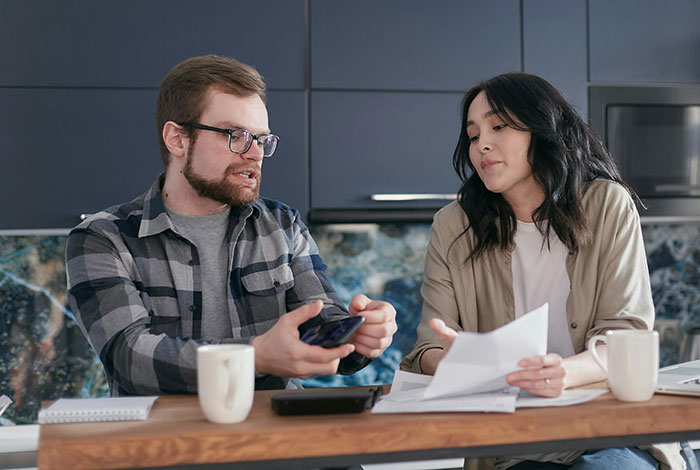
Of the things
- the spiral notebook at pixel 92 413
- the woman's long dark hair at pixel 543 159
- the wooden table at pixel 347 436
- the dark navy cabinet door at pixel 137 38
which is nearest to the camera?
the wooden table at pixel 347 436

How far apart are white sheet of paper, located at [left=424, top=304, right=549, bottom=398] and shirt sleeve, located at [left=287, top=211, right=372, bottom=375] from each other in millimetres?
509

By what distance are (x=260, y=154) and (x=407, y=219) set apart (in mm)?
920

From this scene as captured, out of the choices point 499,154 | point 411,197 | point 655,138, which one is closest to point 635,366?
point 499,154

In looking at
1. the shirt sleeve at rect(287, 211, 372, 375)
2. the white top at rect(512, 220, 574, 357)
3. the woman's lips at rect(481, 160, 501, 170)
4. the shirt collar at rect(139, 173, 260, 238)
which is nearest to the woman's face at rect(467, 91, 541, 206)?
the woman's lips at rect(481, 160, 501, 170)

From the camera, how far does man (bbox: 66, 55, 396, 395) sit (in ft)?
4.82

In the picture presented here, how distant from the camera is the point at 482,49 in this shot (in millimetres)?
2531

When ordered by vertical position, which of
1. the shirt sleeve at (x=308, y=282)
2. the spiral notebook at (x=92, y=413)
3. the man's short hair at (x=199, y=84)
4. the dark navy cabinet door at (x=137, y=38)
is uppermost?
the dark navy cabinet door at (x=137, y=38)

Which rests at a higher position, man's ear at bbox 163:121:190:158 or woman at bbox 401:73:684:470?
man's ear at bbox 163:121:190:158

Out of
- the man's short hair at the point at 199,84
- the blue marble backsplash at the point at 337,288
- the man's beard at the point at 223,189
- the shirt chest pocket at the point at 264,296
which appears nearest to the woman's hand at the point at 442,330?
the shirt chest pocket at the point at 264,296

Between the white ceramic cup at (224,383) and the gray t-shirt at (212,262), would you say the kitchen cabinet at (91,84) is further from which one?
the white ceramic cup at (224,383)

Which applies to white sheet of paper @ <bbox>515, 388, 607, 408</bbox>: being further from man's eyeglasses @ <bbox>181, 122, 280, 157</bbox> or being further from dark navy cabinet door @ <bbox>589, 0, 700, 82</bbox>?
dark navy cabinet door @ <bbox>589, 0, 700, 82</bbox>

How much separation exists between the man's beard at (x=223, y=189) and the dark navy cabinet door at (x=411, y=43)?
859mm

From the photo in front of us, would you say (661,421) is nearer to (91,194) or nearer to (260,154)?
(260,154)

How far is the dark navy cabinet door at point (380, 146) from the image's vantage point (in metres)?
2.45
